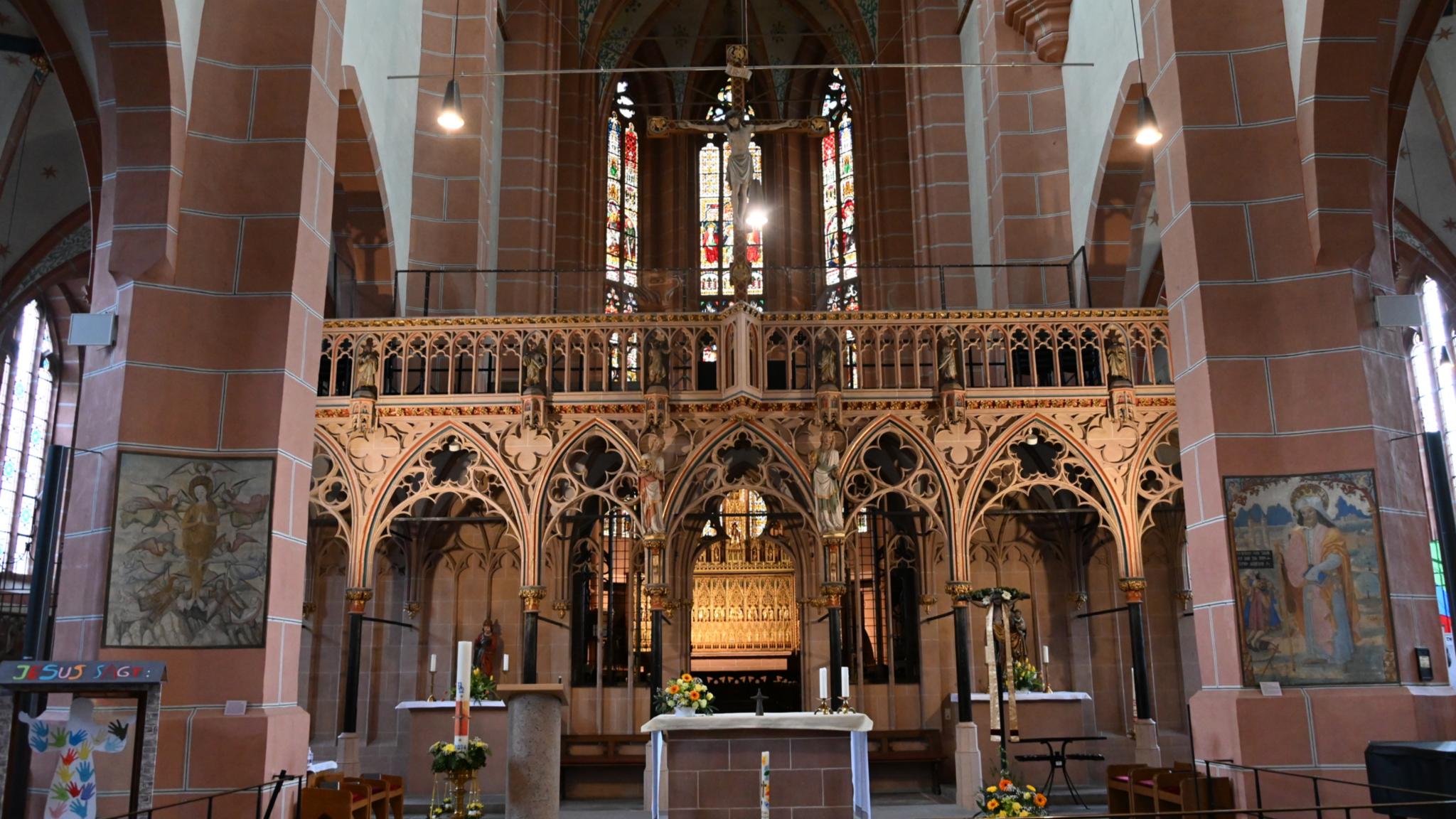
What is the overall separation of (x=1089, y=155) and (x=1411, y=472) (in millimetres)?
7592

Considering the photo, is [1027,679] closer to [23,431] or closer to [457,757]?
[457,757]

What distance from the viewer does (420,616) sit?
57.5ft

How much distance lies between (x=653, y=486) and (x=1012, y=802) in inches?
238

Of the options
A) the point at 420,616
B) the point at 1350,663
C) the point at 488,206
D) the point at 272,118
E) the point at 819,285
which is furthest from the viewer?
the point at 819,285

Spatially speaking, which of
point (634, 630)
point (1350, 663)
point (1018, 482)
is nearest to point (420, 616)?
point (634, 630)

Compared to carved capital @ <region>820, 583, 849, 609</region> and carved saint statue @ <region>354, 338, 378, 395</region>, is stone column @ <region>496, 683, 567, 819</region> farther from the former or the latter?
carved saint statue @ <region>354, 338, 378, 395</region>

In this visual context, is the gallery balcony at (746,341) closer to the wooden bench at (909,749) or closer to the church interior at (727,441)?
the church interior at (727,441)

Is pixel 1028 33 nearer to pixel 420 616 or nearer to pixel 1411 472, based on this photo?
pixel 1411 472

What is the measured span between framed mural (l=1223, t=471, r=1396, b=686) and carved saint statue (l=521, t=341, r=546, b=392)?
24.5 feet

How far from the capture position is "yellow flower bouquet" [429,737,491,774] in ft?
32.7

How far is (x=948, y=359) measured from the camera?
1356cm

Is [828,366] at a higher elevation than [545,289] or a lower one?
lower

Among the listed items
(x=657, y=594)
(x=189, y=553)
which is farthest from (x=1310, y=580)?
(x=189, y=553)

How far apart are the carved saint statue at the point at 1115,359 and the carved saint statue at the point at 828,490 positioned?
3.34m
